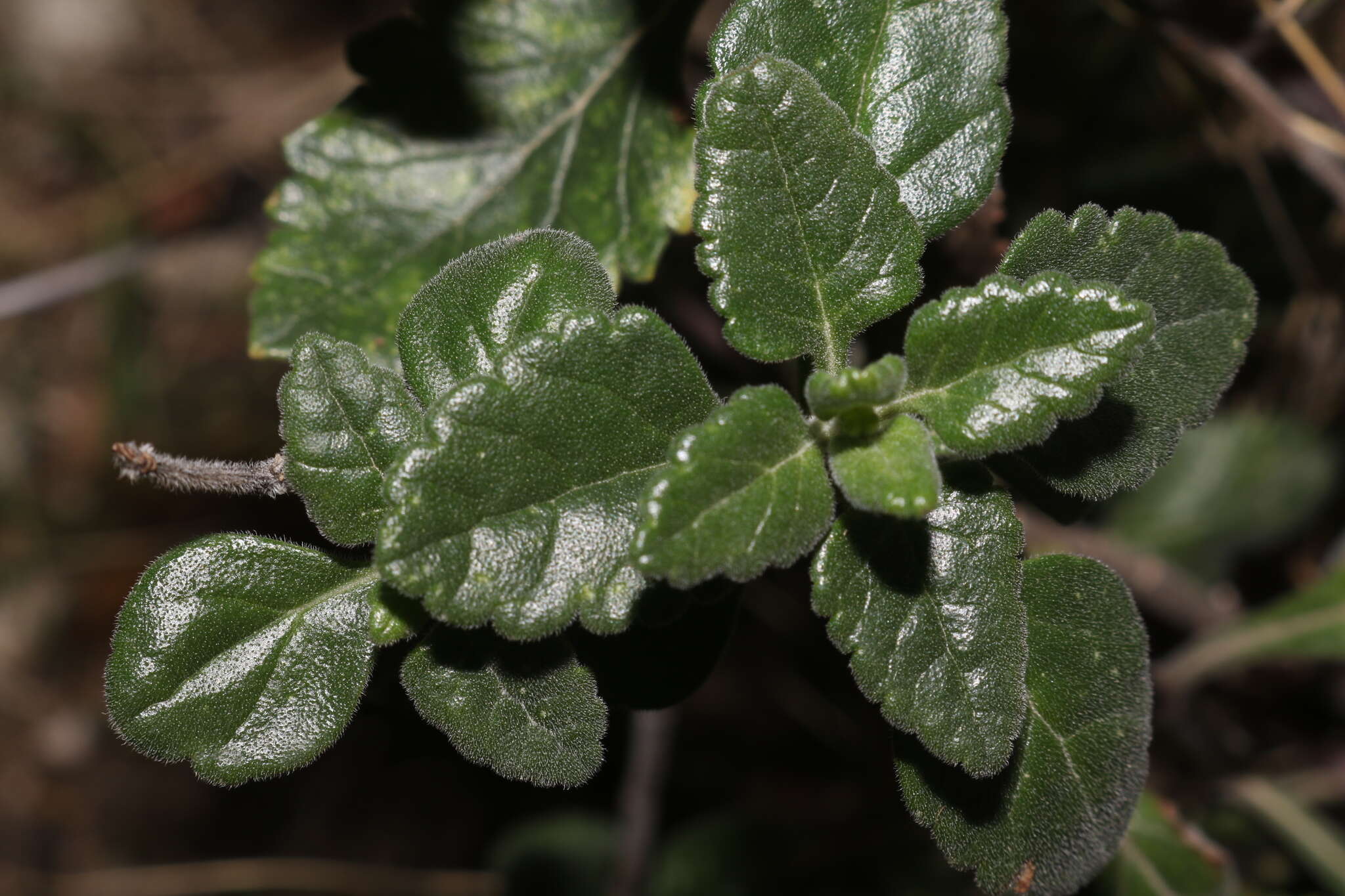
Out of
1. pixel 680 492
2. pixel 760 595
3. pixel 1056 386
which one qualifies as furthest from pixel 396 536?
pixel 760 595

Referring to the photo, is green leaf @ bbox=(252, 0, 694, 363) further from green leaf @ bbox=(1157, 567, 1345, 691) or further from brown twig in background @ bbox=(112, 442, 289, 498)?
green leaf @ bbox=(1157, 567, 1345, 691)

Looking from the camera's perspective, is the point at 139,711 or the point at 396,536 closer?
the point at 396,536

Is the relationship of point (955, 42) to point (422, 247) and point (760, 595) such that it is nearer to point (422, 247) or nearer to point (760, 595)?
point (422, 247)

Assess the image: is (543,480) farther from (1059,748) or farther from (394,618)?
(1059,748)

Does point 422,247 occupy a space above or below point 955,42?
below

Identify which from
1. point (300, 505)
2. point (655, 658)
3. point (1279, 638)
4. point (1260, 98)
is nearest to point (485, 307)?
point (655, 658)

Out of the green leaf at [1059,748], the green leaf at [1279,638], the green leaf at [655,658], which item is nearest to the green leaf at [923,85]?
the green leaf at [1059,748]
